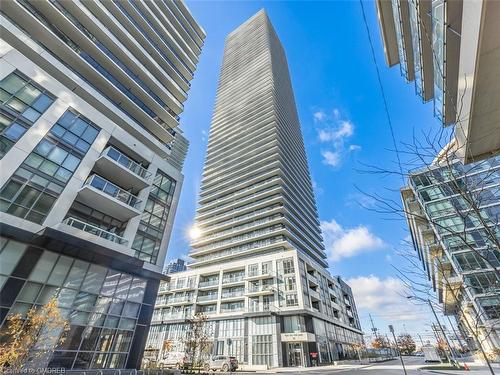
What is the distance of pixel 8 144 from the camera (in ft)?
45.2

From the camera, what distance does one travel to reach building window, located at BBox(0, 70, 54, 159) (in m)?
13.9

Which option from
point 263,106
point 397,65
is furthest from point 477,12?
point 263,106

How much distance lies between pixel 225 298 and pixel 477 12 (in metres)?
46.5

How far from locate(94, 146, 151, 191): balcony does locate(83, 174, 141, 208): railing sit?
1.60 metres

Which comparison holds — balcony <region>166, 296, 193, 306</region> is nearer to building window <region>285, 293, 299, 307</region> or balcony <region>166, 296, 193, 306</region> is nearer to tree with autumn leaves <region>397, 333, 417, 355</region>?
building window <region>285, 293, 299, 307</region>

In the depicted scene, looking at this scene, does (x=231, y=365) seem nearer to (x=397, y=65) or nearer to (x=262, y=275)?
(x=262, y=275)

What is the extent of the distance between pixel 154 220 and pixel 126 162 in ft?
18.0

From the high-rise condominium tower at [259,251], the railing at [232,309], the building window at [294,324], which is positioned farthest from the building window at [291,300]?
the railing at [232,309]

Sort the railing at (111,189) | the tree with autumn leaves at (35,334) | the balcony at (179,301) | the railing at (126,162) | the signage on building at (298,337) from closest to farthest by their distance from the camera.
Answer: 1. the tree with autumn leaves at (35,334)
2. the railing at (111,189)
3. the railing at (126,162)
4. the signage on building at (298,337)
5. the balcony at (179,301)

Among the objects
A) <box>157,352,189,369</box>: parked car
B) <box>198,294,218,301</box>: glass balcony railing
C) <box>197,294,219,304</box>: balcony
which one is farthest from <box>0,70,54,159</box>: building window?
<box>198,294,218,301</box>: glass balcony railing

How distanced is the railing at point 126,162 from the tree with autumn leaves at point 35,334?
10840mm

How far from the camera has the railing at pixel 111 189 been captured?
55.7 feet

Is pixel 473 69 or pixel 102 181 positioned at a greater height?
pixel 102 181

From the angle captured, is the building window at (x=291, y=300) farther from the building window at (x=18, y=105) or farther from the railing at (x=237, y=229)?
the building window at (x=18, y=105)
